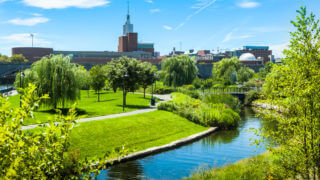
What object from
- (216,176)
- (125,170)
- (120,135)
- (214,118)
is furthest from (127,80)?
(216,176)

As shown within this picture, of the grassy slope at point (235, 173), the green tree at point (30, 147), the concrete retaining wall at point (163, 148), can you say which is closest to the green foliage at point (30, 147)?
the green tree at point (30, 147)

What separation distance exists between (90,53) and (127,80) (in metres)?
124

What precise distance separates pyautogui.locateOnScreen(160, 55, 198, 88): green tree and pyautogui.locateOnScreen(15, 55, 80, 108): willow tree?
32638 mm

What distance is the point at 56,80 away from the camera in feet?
80.3

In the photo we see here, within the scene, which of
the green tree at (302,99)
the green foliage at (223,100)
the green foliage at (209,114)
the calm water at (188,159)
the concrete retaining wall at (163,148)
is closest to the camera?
the green tree at (302,99)

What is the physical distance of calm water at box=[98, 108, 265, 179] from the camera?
46.6 ft

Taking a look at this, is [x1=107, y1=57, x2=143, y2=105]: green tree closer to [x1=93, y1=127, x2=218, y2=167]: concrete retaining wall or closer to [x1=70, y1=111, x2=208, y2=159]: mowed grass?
[x1=70, y1=111, x2=208, y2=159]: mowed grass

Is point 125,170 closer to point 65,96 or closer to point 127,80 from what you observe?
point 65,96

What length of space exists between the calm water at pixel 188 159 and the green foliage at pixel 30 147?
8.24 metres

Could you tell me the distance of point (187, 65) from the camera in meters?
57.4

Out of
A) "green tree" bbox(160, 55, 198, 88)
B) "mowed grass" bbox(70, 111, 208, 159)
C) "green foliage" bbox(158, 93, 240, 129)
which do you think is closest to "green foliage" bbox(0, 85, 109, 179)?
"mowed grass" bbox(70, 111, 208, 159)

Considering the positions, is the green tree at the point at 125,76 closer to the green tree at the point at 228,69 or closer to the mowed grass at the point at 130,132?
the mowed grass at the point at 130,132

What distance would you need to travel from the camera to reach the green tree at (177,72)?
5688cm

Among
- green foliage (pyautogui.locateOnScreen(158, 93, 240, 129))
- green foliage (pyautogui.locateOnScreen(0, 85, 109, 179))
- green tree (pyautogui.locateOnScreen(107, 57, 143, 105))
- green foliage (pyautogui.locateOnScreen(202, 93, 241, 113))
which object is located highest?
green tree (pyautogui.locateOnScreen(107, 57, 143, 105))
